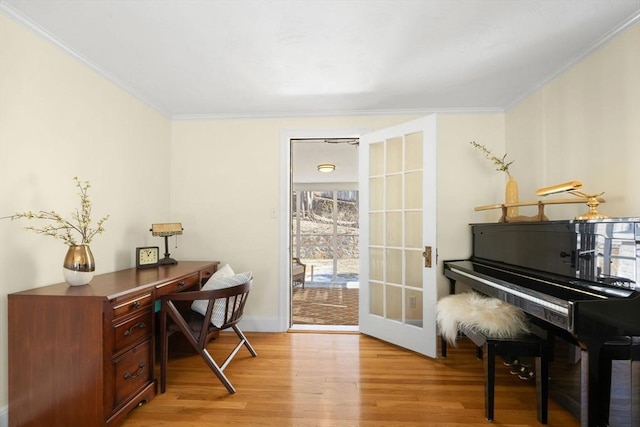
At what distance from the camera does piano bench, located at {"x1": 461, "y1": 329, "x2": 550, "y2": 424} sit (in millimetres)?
1938

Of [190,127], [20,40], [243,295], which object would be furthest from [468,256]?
[20,40]

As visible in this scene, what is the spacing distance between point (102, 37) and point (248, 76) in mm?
1010

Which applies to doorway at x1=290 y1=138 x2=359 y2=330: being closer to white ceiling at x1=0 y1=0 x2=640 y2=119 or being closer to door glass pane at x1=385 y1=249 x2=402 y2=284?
door glass pane at x1=385 y1=249 x2=402 y2=284

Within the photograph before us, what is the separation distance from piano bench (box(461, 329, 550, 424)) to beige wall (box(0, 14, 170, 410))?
2817 millimetres

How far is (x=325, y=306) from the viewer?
4.77 metres

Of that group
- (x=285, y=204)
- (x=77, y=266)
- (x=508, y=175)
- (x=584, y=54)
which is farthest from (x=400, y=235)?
(x=77, y=266)

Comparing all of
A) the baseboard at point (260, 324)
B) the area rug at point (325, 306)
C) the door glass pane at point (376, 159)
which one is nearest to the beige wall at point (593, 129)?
the door glass pane at point (376, 159)

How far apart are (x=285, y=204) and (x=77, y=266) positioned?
1.99 metres

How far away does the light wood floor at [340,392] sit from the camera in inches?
79.2

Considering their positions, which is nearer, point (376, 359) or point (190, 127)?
point (376, 359)

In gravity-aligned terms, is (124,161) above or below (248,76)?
below

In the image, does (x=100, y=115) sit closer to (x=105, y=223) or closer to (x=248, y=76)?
(x=105, y=223)

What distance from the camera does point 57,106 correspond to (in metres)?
2.22

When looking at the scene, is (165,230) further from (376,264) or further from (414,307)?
(414,307)
